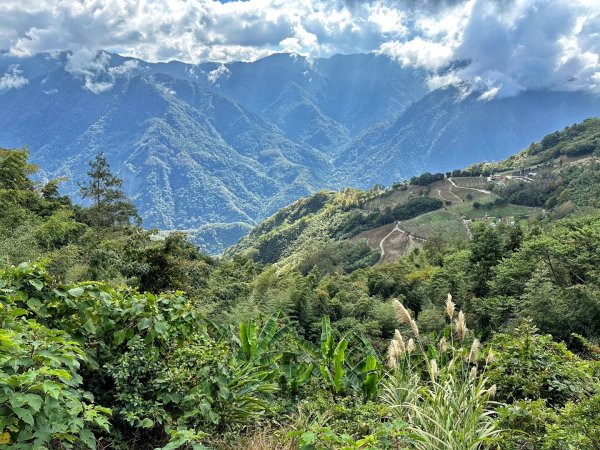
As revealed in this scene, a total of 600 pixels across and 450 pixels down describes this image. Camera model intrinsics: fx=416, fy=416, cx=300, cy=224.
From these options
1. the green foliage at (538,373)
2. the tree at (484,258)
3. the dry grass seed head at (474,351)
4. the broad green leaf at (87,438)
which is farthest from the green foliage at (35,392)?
the tree at (484,258)

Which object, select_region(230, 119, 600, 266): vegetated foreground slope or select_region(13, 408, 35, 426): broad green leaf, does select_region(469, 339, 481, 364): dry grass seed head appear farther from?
select_region(230, 119, 600, 266): vegetated foreground slope

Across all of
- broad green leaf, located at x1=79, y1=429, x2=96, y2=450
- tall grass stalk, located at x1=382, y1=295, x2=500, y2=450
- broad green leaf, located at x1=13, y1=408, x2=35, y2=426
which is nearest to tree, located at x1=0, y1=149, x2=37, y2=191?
broad green leaf, located at x1=79, y1=429, x2=96, y2=450

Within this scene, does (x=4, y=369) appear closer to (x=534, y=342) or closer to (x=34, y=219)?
(x=534, y=342)

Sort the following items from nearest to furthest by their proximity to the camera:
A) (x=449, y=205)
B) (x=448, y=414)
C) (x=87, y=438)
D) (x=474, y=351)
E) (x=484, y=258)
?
(x=87, y=438)
(x=448, y=414)
(x=474, y=351)
(x=484, y=258)
(x=449, y=205)

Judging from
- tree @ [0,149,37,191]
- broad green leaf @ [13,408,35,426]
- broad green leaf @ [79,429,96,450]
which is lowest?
broad green leaf @ [79,429,96,450]

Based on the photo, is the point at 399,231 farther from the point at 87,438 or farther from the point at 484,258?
the point at 87,438

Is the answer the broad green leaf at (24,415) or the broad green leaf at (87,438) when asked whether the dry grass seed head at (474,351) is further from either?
the broad green leaf at (24,415)

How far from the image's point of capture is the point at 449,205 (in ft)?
258

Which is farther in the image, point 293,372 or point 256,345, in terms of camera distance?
point 293,372

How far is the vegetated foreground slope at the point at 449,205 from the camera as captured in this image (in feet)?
203

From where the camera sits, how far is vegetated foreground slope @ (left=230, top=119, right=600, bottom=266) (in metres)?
61.8

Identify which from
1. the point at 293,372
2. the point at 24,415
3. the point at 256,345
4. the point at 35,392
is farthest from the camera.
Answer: the point at 293,372

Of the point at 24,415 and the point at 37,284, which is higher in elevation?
the point at 37,284

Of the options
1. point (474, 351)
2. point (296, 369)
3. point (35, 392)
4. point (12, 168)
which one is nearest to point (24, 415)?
point (35, 392)
